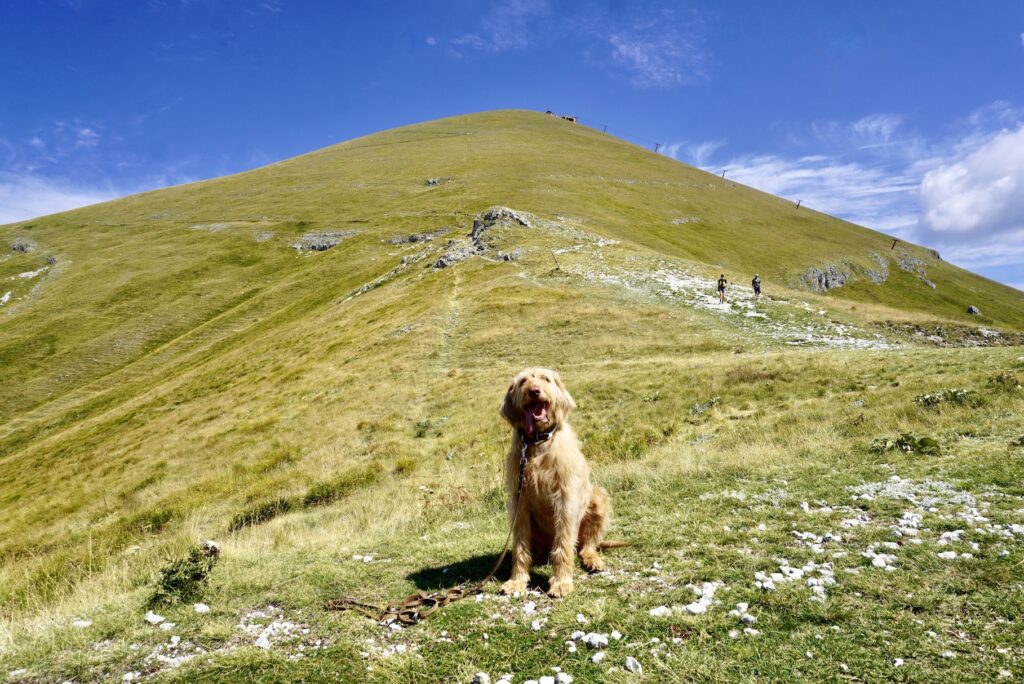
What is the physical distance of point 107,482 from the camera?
→ 87.6 ft

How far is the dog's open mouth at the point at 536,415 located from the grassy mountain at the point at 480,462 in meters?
1.92

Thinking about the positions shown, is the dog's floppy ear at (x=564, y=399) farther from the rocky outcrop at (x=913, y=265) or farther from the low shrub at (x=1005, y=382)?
the rocky outcrop at (x=913, y=265)

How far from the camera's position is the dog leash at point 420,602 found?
533cm

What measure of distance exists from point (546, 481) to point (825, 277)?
330ft

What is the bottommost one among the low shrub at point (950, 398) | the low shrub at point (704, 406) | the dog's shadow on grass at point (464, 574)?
the dog's shadow on grass at point (464, 574)

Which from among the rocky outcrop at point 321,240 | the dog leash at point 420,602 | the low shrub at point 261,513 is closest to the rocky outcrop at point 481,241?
the rocky outcrop at point 321,240

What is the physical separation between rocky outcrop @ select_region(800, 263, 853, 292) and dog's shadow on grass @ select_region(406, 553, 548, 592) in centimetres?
9327

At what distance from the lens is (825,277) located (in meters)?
89.4

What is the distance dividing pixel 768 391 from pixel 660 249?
57676 mm

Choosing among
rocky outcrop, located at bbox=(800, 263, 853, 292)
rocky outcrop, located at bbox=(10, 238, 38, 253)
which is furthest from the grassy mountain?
rocky outcrop, located at bbox=(10, 238, 38, 253)

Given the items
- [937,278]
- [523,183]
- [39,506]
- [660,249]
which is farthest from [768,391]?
[937,278]

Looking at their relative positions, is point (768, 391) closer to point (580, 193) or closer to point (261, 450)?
point (261, 450)

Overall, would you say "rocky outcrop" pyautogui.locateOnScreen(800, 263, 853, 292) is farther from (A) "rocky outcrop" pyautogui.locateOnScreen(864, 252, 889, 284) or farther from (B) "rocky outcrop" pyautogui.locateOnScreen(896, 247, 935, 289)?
(B) "rocky outcrop" pyautogui.locateOnScreen(896, 247, 935, 289)

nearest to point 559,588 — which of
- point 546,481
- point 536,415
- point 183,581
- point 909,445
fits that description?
point 546,481
